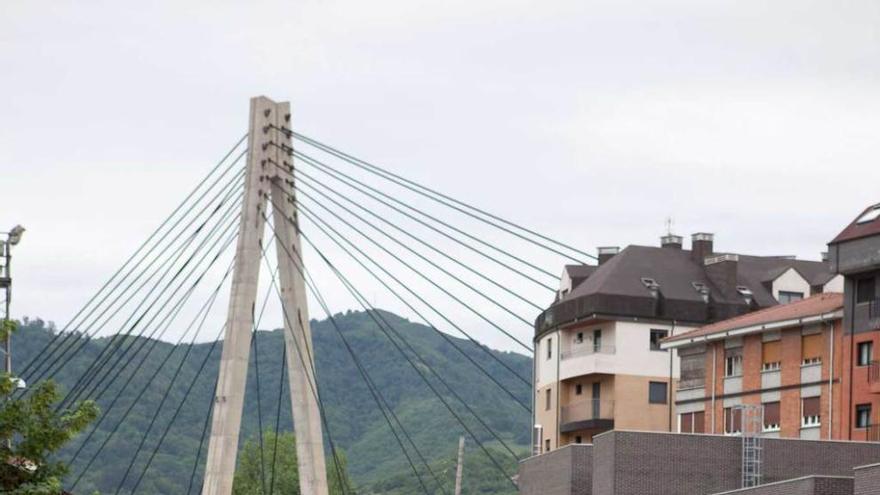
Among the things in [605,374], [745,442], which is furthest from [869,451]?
[605,374]

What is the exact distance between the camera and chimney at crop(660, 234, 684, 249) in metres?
105

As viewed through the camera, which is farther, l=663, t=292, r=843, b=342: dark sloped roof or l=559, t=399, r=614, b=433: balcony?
l=559, t=399, r=614, b=433: balcony

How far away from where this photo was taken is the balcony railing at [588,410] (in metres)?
95.7

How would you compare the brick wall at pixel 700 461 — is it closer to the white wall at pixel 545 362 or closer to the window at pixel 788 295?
the white wall at pixel 545 362

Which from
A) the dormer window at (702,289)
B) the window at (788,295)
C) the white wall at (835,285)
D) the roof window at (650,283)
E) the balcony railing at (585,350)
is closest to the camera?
the white wall at (835,285)

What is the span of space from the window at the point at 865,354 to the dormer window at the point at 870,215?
4.15 metres

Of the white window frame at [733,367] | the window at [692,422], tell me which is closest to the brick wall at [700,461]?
the white window frame at [733,367]

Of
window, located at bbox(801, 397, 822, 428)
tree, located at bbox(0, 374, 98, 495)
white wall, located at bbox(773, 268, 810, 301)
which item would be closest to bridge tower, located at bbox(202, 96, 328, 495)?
tree, located at bbox(0, 374, 98, 495)

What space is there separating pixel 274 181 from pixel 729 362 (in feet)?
92.8

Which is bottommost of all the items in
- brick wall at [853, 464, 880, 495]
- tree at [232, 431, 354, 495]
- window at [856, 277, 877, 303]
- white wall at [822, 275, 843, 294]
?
tree at [232, 431, 354, 495]

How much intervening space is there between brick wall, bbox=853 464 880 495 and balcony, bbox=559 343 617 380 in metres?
47.5

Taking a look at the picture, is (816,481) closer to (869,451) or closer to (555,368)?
(869,451)

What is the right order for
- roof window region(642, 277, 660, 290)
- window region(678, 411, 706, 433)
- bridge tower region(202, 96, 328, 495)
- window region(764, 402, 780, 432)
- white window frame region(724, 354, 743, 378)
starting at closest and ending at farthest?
bridge tower region(202, 96, 328, 495)
window region(764, 402, 780, 432)
white window frame region(724, 354, 743, 378)
window region(678, 411, 706, 433)
roof window region(642, 277, 660, 290)

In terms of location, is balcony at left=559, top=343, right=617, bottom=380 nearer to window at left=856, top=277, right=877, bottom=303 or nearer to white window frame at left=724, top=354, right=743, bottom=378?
white window frame at left=724, top=354, right=743, bottom=378
